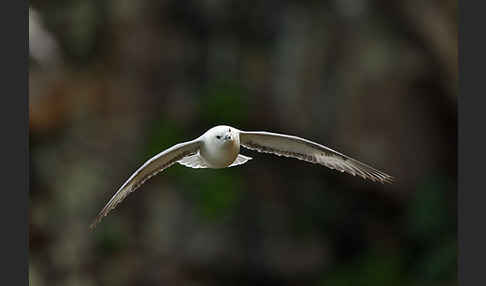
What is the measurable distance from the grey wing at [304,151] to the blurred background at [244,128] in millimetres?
2035

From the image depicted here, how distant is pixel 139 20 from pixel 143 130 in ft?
2.29

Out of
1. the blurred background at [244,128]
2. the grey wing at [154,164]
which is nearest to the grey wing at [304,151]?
the grey wing at [154,164]

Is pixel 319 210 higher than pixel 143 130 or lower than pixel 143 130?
lower

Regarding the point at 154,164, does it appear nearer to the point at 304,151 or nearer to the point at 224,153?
the point at 224,153

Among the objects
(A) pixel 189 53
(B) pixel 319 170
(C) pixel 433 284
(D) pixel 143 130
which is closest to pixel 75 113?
(D) pixel 143 130

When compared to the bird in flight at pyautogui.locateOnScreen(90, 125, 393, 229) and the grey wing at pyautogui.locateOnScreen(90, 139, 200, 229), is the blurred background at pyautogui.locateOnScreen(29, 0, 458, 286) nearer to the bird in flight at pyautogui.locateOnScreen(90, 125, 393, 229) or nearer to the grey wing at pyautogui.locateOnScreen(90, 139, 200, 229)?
the bird in flight at pyautogui.locateOnScreen(90, 125, 393, 229)

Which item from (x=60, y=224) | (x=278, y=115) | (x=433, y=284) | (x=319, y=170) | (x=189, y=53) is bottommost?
(x=433, y=284)

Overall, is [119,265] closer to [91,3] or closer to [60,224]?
[60,224]

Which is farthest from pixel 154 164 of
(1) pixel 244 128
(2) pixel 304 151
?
(1) pixel 244 128

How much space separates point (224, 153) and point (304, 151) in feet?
1.55

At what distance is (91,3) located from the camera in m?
4.66

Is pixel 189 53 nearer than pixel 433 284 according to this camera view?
No

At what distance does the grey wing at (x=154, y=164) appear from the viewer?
2.07 m

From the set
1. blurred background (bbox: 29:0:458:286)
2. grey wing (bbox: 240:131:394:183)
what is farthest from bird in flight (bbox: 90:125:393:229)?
blurred background (bbox: 29:0:458:286)
